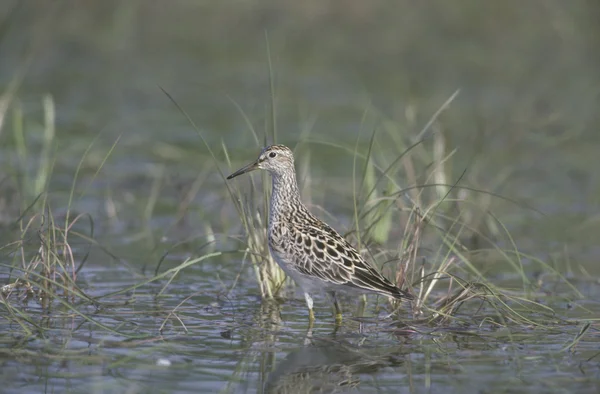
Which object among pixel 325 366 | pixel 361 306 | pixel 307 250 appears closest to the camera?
pixel 325 366

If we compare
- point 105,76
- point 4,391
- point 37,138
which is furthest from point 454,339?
point 105,76

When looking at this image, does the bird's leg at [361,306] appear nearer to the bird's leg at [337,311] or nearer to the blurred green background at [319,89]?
the bird's leg at [337,311]

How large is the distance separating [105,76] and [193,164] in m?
5.92

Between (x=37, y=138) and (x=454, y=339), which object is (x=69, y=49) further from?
(x=454, y=339)

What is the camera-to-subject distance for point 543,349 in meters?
8.12

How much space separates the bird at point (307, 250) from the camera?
28.5ft

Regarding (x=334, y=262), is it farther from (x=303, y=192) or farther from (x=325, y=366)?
(x=303, y=192)

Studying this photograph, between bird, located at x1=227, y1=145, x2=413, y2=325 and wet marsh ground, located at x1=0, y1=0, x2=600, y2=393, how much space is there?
1.02ft

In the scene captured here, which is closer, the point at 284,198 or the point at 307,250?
the point at 307,250

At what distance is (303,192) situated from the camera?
1119 centimetres

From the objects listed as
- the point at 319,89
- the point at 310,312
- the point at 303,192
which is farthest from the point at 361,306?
the point at 319,89

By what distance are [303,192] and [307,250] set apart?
2.32 metres

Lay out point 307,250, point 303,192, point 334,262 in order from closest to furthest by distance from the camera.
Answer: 1. point 334,262
2. point 307,250
3. point 303,192

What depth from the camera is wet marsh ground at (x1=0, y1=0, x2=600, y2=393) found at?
786 cm
